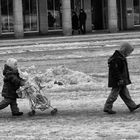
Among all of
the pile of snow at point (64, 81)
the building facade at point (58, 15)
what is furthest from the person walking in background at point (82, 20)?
the pile of snow at point (64, 81)

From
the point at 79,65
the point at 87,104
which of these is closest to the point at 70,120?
the point at 87,104

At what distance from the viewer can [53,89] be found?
555 inches

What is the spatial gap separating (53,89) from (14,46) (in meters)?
17.3

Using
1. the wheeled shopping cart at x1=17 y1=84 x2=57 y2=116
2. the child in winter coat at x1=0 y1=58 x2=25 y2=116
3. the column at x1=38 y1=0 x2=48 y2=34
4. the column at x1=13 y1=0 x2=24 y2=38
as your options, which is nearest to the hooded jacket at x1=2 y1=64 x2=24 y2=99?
the child in winter coat at x1=0 y1=58 x2=25 y2=116

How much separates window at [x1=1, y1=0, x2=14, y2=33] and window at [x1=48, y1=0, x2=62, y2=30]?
10.7 feet

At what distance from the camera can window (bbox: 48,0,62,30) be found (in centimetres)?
4266

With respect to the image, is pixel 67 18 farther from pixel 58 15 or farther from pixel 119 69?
pixel 119 69

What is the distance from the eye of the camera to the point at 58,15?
141 ft

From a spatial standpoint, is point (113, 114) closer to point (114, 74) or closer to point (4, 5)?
point (114, 74)

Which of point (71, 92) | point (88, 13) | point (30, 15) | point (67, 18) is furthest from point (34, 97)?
point (88, 13)

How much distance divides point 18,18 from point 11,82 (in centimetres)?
2894

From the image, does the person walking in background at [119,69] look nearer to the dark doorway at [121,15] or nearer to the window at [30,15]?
the window at [30,15]

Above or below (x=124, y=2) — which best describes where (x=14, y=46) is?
below

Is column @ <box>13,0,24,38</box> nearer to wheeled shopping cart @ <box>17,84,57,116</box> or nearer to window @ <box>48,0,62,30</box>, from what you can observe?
window @ <box>48,0,62,30</box>
